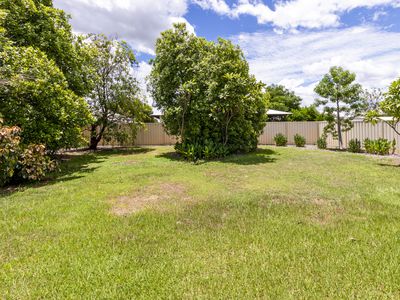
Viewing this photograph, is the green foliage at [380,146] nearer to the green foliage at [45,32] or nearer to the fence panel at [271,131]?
the fence panel at [271,131]

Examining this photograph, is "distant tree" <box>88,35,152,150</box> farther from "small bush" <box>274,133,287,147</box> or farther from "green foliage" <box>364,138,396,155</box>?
"green foliage" <box>364,138,396,155</box>

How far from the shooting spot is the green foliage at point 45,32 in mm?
9719

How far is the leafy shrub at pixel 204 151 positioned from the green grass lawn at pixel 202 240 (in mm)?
5115

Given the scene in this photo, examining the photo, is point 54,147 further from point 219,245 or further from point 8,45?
point 219,245

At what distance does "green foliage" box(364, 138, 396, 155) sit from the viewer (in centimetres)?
1255

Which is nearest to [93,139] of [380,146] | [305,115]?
[380,146]

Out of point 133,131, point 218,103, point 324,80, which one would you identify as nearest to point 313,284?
point 218,103

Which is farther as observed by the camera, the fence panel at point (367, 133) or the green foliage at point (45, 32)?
the fence panel at point (367, 133)

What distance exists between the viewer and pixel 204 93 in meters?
12.4

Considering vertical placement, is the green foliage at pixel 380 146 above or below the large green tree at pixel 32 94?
below

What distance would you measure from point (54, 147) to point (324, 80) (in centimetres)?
1421

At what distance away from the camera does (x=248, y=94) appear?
1195 centimetres

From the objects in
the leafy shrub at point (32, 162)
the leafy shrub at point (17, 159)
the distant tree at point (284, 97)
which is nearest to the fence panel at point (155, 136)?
the leafy shrub at point (17, 159)

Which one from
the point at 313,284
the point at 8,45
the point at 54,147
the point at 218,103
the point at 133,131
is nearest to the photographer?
the point at 313,284
